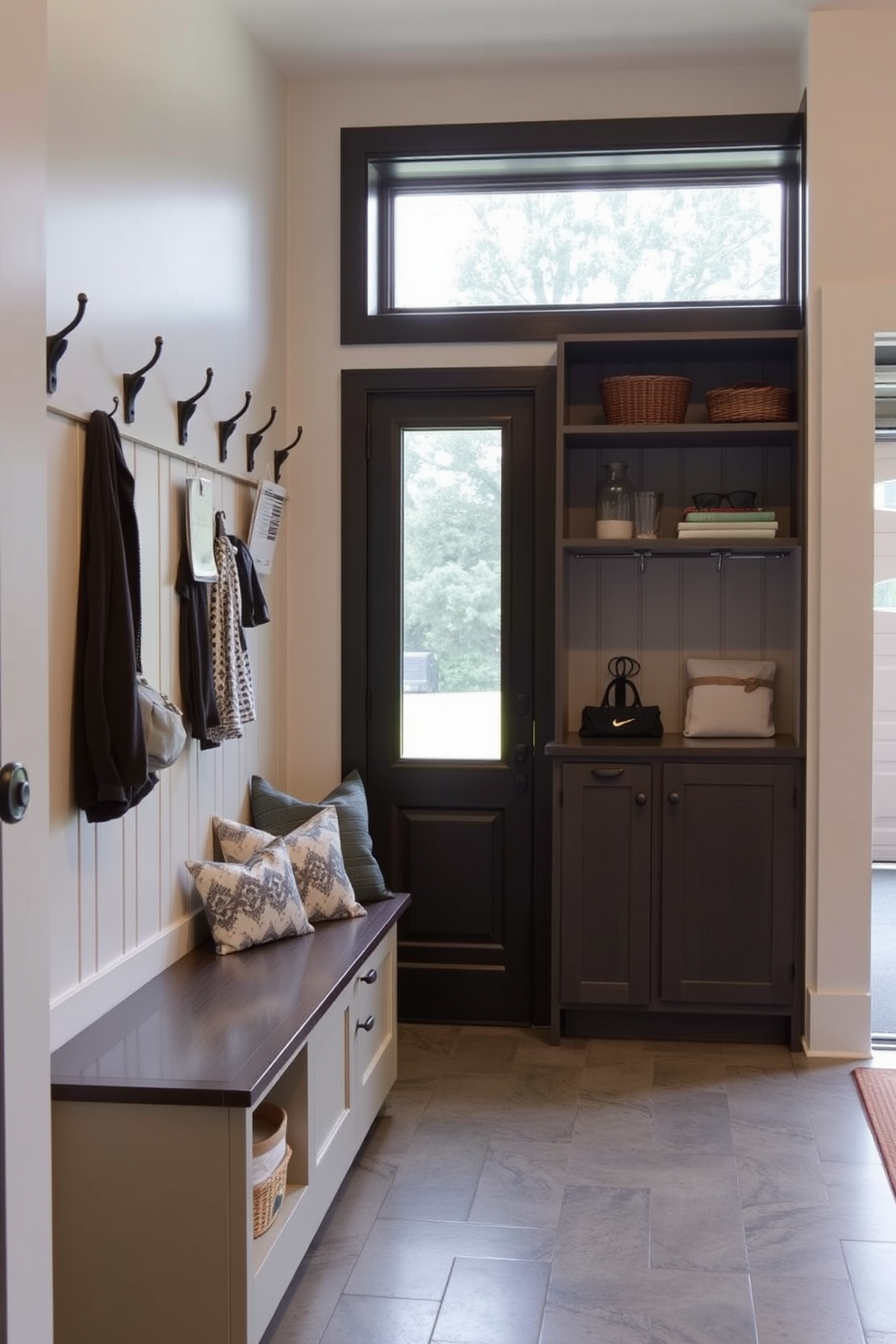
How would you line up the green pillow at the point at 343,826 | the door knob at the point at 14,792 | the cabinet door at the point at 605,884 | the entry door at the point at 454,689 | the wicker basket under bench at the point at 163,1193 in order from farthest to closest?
1. the entry door at the point at 454,689
2. the cabinet door at the point at 605,884
3. the green pillow at the point at 343,826
4. the wicker basket under bench at the point at 163,1193
5. the door knob at the point at 14,792

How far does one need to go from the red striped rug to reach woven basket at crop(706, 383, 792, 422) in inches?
78.9

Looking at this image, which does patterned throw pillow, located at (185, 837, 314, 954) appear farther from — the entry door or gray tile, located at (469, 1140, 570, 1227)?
the entry door

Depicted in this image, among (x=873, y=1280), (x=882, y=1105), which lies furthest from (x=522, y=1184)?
(x=882, y=1105)

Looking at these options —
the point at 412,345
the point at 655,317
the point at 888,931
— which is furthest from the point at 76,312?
the point at 888,931

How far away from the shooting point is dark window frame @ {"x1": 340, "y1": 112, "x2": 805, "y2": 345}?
14.3ft

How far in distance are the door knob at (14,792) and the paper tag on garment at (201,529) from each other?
1546mm

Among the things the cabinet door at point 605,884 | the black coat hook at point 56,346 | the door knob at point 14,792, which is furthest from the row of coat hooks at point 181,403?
the cabinet door at point 605,884

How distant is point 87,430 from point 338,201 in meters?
2.17

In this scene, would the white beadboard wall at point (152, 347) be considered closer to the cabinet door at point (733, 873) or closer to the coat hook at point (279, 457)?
the coat hook at point (279, 457)

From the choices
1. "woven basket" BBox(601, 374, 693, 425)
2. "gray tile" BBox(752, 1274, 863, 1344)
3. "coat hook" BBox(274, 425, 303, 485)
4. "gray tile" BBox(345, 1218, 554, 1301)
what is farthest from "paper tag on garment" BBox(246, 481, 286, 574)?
"gray tile" BBox(752, 1274, 863, 1344)

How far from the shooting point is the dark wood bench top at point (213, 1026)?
2.30 metres

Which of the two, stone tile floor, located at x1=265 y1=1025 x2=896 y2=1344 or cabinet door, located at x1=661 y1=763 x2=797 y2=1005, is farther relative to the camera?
cabinet door, located at x1=661 y1=763 x2=797 y2=1005

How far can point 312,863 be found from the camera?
3.59 meters

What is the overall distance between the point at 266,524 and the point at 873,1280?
8.38ft
